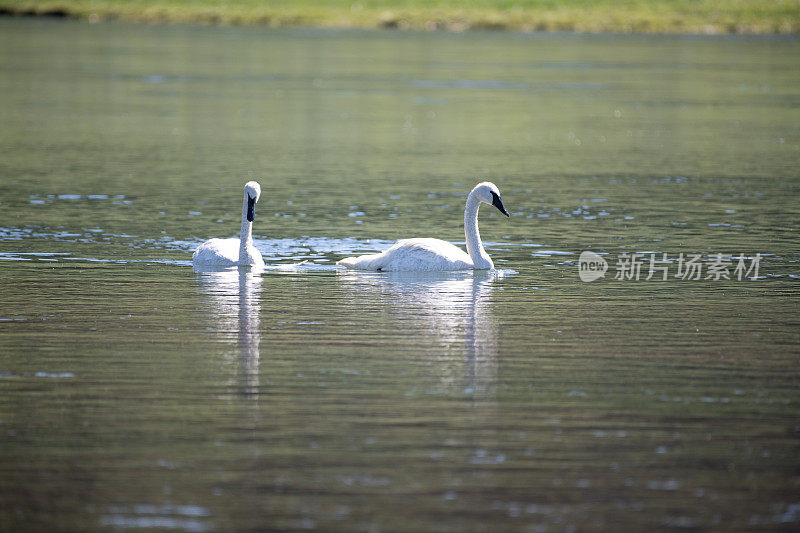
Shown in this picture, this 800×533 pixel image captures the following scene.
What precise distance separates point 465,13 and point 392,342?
100561 mm

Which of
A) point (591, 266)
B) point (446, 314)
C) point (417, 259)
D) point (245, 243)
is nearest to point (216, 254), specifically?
point (245, 243)

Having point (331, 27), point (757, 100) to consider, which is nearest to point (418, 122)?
point (757, 100)

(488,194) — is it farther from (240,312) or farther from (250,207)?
(240,312)

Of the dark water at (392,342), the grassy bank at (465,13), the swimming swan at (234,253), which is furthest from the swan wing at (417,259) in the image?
the grassy bank at (465,13)

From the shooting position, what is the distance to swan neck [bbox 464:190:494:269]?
16.5m

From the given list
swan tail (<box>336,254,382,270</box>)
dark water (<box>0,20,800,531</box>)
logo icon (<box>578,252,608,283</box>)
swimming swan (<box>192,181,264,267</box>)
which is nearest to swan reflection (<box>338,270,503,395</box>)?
dark water (<box>0,20,800,531</box>)

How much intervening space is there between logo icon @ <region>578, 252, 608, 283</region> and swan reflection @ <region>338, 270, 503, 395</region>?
1.03 m

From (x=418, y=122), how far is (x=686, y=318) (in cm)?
2548

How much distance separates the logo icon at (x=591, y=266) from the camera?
16.1 meters

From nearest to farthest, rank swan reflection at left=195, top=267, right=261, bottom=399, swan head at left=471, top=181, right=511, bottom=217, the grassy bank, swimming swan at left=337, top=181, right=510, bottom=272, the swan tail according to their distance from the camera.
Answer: swan reflection at left=195, top=267, right=261, bottom=399
swimming swan at left=337, top=181, right=510, bottom=272
the swan tail
swan head at left=471, top=181, right=511, bottom=217
the grassy bank

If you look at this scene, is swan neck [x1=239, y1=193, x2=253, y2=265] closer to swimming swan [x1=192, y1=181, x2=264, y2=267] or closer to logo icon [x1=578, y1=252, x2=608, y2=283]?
swimming swan [x1=192, y1=181, x2=264, y2=267]

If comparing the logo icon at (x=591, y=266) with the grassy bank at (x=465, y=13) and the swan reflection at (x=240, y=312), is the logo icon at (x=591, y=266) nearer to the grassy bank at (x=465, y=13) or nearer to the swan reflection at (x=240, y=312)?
the swan reflection at (x=240, y=312)

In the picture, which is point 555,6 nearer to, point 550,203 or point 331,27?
point 331,27

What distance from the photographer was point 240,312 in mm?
13656
